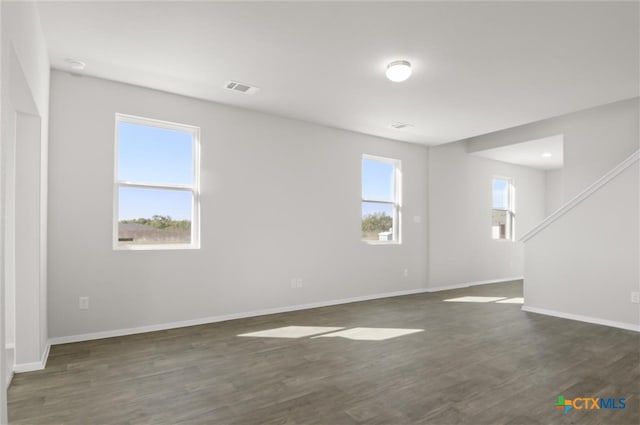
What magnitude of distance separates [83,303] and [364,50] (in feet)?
11.9

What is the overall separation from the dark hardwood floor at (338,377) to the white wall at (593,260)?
1.46 feet

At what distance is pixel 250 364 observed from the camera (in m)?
3.06

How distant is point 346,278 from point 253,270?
1.60 meters

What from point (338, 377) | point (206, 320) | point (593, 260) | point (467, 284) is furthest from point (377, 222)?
point (338, 377)

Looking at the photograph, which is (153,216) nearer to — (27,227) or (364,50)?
(27,227)

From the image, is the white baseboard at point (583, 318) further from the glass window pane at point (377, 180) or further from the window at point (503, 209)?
the window at point (503, 209)

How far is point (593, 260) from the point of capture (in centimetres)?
454

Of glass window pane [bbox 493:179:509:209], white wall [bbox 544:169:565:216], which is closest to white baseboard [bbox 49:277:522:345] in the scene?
glass window pane [bbox 493:179:509:209]

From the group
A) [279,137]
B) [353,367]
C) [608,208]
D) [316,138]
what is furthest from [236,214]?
[608,208]

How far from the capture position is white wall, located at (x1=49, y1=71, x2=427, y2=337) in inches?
145

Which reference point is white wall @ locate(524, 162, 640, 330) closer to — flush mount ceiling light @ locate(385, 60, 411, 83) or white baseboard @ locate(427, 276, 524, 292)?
white baseboard @ locate(427, 276, 524, 292)

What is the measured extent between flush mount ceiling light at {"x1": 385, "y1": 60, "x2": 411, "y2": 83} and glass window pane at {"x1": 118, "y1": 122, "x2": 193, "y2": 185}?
2500mm

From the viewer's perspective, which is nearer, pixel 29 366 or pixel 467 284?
pixel 29 366

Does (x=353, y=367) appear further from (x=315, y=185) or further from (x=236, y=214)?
(x=315, y=185)
